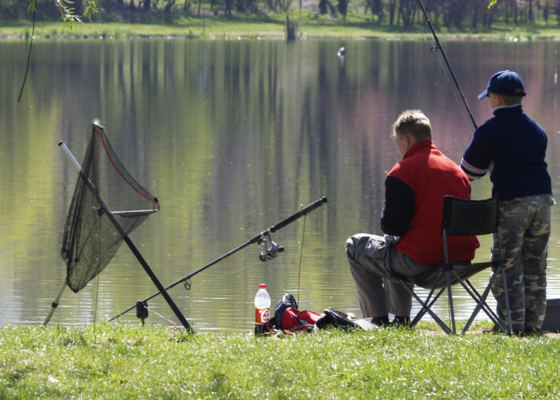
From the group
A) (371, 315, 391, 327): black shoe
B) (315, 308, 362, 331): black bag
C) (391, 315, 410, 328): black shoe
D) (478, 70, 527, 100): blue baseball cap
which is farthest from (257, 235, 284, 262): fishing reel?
(478, 70, 527, 100): blue baseball cap

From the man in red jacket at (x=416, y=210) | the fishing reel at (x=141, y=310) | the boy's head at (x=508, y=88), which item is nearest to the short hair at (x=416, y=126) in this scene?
the man in red jacket at (x=416, y=210)

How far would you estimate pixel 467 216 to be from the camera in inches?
184

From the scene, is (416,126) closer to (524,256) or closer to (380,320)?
(524,256)

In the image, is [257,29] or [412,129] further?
[257,29]

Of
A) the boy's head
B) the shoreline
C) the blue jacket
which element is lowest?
the blue jacket

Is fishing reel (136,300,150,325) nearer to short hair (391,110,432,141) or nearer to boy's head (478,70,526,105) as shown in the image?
short hair (391,110,432,141)

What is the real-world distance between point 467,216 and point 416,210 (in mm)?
358

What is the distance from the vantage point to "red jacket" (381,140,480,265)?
16.0 ft

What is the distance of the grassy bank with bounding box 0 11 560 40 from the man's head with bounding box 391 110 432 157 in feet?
195

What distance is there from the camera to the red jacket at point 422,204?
16.0 ft

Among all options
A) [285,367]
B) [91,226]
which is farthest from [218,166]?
[285,367]

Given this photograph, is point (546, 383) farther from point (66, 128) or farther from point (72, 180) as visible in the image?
point (66, 128)

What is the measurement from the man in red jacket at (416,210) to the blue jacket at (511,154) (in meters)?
0.20

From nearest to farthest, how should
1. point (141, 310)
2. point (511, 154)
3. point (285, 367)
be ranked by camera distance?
point (285, 367)
point (511, 154)
point (141, 310)
